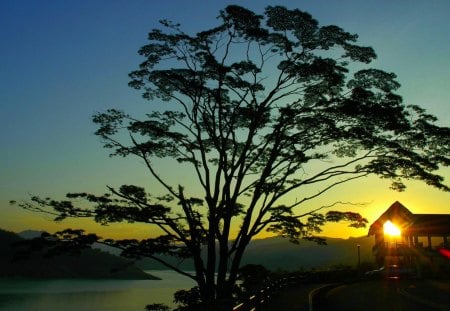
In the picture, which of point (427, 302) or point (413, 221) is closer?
point (427, 302)

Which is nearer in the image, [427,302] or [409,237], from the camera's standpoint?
A: [427,302]

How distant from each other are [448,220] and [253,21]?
40.9 m

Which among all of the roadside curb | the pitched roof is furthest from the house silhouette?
the roadside curb

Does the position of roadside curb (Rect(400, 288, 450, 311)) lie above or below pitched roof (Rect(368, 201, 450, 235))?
below

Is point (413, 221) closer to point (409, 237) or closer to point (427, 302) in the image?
point (409, 237)

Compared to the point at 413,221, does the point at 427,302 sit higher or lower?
lower

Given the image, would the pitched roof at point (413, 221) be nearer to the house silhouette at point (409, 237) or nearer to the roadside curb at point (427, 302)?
the house silhouette at point (409, 237)

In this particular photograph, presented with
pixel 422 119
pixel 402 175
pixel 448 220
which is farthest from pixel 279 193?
pixel 448 220

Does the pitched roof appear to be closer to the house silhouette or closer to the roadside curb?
the house silhouette

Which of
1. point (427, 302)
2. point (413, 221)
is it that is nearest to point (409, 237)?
point (413, 221)

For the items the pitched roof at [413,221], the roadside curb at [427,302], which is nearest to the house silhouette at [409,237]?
the pitched roof at [413,221]

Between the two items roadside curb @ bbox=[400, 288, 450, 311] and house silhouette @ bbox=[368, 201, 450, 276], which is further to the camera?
house silhouette @ bbox=[368, 201, 450, 276]

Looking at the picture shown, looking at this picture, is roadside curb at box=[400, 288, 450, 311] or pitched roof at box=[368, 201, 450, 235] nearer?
roadside curb at box=[400, 288, 450, 311]

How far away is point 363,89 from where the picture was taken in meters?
24.7
